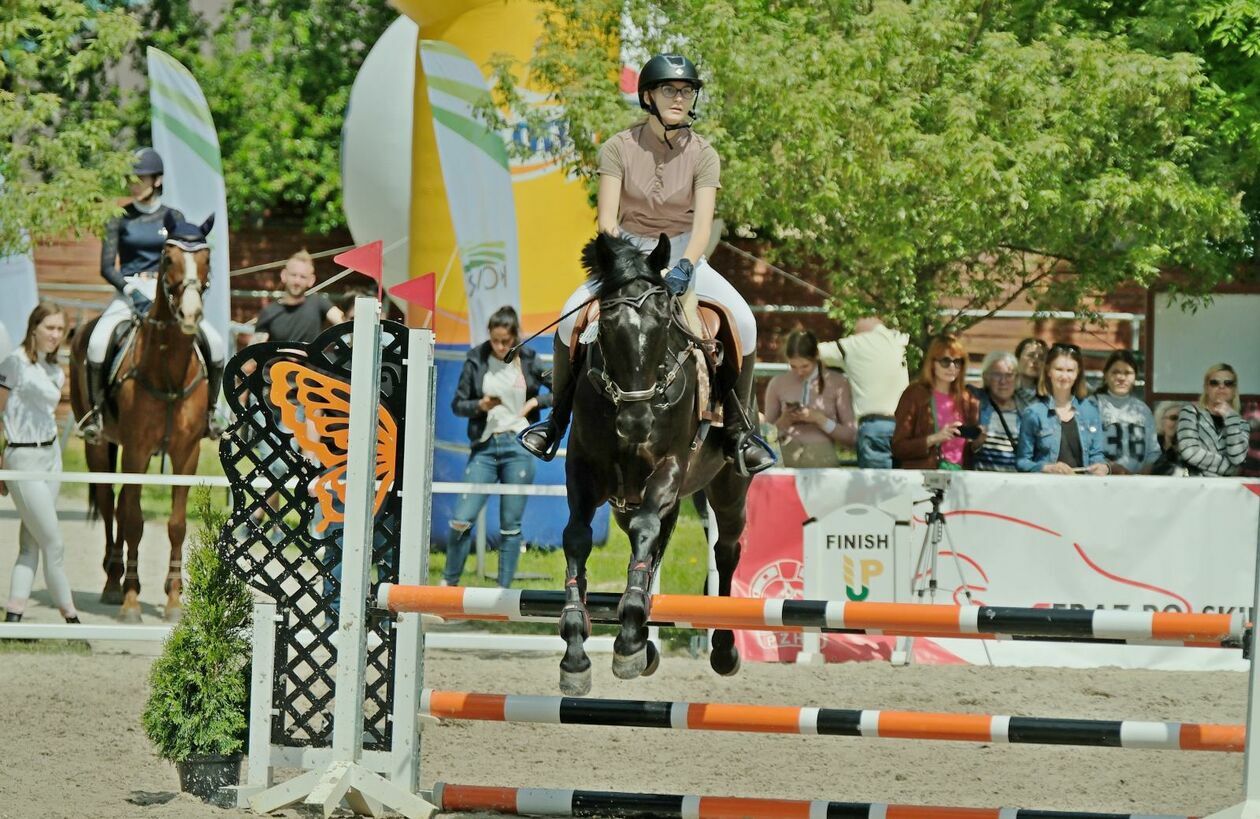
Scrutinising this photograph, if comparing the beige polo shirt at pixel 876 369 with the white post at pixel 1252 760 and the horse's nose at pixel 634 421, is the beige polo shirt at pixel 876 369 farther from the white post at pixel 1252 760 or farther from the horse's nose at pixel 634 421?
the white post at pixel 1252 760

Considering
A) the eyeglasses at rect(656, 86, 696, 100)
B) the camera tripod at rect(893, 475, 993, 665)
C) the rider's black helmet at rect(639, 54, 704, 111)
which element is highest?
the rider's black helmet at rect(639, 54, 704, 111)

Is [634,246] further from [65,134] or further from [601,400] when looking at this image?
[65,134]

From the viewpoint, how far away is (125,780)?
635cm

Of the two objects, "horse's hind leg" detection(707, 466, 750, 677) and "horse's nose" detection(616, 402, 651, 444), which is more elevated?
"horse's nose" detection(616, 402, 651, 444)

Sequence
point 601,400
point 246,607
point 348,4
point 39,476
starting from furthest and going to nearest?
point 348,4
point 39,476
point 246,607
point 601,400

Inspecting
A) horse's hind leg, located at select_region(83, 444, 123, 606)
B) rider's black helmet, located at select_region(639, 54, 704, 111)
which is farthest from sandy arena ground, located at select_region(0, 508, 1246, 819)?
rider's black helmet, located at select_region(639, 54, 704, 111)

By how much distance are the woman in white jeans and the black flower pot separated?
3.95m

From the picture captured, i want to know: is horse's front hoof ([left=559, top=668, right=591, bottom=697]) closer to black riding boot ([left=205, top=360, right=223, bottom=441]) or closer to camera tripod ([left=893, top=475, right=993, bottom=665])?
camera tripod ([left=893, top=475, right=993, bottom=665])

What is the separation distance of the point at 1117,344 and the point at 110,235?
10408 millimetres

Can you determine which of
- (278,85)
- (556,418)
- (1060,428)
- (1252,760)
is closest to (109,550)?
(556,418)

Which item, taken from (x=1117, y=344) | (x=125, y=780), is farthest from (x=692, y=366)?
(x=1117, y=344)

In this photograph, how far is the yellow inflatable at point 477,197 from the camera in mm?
11930

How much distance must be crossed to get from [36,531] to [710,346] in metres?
5.49

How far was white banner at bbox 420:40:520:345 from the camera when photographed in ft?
38.6
